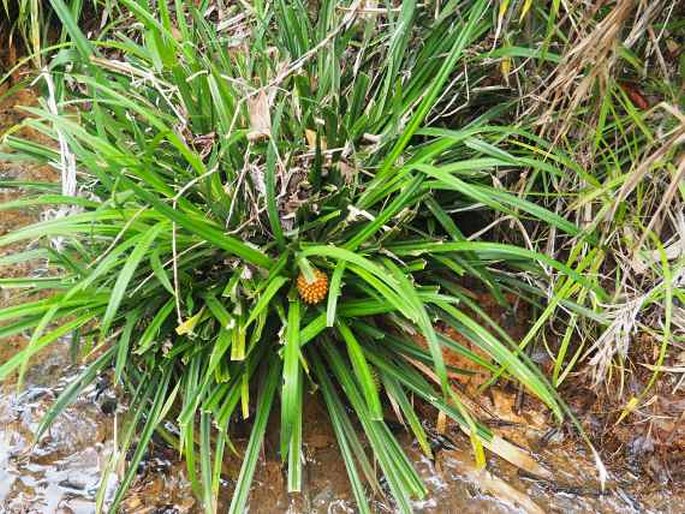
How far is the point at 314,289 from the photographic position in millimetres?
1470

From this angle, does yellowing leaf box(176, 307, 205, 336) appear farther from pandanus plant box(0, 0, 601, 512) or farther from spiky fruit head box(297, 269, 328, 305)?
spiky fruit head box(297, 269, 328, 305)

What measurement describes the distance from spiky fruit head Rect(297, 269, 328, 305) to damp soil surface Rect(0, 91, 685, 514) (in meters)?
0.28

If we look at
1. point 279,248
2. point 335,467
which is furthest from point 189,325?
point 335,467

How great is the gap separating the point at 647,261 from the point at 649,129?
316 mm

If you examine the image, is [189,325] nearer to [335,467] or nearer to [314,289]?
[314,289]

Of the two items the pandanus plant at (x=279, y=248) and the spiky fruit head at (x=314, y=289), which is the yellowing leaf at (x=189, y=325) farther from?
the spiky fruit head at (x=314, y=289)

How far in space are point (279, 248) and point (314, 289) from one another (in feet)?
0.45

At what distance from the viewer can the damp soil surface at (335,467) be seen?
4.88ft

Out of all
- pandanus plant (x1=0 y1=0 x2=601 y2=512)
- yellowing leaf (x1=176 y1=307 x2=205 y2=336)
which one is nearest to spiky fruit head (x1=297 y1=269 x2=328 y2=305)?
pandanus plant (x1=0 y1=0 x2=601 y2=512)

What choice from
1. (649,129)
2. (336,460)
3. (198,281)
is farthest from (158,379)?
(649,129)

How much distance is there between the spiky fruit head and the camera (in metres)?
1.47

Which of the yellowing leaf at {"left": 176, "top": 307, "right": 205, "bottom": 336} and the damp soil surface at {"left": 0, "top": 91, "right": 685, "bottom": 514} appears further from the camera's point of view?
the damp soil surface at {"left": 0, "top": 91, "right": 685, "bottom": 514}

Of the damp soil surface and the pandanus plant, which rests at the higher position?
the pandanus plant

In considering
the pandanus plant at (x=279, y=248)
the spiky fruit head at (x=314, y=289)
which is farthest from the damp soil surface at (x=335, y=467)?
the spiky fruit head at (x=314, y=289)
